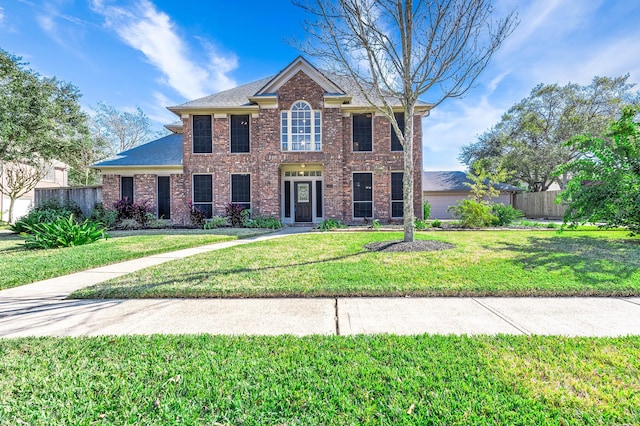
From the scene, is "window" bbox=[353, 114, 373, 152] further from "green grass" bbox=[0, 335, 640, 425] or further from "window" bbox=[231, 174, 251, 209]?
"green grass" bbox=[0, 335, 640, 425]

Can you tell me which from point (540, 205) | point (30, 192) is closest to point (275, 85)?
point (540, 205)

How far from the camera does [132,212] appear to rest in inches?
558

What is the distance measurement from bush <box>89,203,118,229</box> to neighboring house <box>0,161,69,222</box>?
10574 millimetres

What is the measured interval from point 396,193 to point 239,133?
325 inches

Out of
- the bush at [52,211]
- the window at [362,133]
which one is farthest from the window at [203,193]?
the window at [362,133]

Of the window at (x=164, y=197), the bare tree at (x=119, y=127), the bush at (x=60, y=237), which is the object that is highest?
the bare tree at (x=119, y=127)

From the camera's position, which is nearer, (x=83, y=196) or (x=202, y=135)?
(x=202, y=135)

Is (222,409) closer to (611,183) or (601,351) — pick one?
(601,351)

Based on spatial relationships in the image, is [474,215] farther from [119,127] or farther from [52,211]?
[119,127]

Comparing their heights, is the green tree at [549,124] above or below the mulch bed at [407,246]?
above

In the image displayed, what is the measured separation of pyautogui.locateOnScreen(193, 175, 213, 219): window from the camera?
1457 cm

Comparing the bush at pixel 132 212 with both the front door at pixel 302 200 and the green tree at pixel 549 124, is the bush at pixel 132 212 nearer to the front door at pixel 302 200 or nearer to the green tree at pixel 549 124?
the front door at pixel 302 200

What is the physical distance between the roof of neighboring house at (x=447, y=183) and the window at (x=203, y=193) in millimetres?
16082

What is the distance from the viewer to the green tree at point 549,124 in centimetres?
2328
